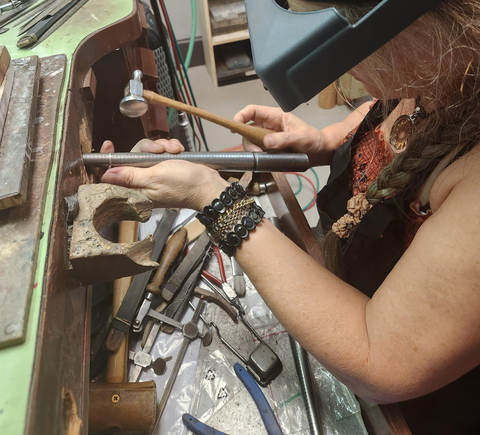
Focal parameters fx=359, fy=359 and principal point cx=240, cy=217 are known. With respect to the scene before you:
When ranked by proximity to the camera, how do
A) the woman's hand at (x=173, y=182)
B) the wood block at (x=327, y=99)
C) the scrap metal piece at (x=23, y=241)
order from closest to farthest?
the scrap metal piece at (x=23, y=241), the woman's hand at (x=173, y=182), the wood block at (x=327, y=99)

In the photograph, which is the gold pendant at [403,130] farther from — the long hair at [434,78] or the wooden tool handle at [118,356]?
the wooden tool handle at [118,356]

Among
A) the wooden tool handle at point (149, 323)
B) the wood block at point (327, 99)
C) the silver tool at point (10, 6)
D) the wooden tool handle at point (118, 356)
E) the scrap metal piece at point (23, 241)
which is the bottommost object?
the wood block at point (327, 99)

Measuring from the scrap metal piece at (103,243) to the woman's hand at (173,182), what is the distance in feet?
0.31

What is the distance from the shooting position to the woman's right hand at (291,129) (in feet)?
3.21

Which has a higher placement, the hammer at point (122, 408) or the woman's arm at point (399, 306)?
the woman's arm at point (399, 306)

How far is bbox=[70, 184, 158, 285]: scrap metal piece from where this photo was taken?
0.49m

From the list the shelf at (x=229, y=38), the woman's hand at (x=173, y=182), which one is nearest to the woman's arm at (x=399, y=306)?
the woman's hand at (x=173, y=182)

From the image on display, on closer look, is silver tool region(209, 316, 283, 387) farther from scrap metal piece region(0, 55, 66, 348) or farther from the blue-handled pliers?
scrap metal piece region(0, 55, 66, 348)

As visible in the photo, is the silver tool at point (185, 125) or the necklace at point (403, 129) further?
the silver tool at point (185, 125)

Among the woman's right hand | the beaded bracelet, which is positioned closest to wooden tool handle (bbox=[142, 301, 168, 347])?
the beaded bracelet

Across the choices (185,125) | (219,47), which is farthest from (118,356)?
(219,47)

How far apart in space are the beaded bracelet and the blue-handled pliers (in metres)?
0.35

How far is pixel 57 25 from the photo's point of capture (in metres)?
0.88

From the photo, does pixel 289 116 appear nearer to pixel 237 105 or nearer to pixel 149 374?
pixel 149 374
